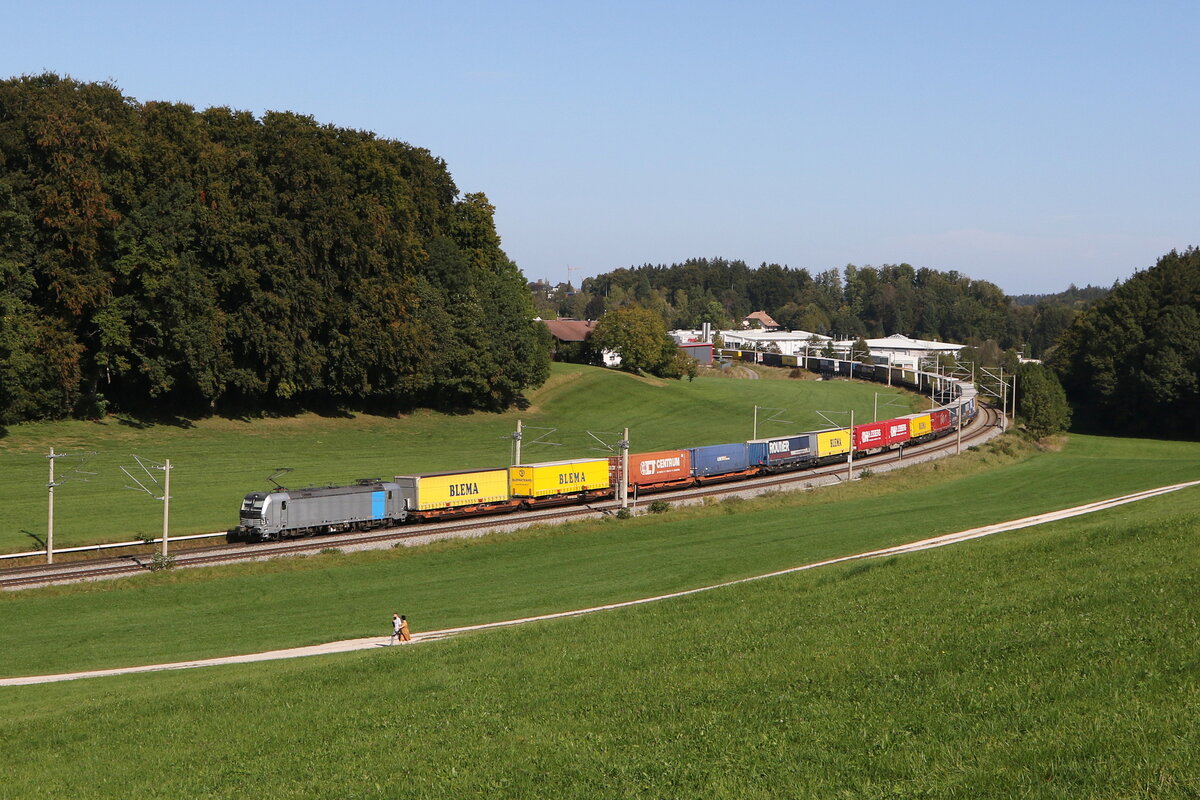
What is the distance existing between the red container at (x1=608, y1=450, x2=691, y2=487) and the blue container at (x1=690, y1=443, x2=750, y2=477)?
3.03 feet

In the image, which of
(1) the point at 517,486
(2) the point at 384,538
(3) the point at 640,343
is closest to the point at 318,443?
(1) the point at 517,486

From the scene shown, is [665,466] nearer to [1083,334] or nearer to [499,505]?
[499,505]

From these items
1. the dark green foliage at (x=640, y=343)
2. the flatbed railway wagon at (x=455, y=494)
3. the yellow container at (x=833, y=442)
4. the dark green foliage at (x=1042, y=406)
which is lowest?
the flatbed railway wagon at (x=455, y=494)

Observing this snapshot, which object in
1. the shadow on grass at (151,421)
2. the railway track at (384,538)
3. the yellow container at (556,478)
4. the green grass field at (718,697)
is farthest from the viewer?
the shadow on grass at (151,421)

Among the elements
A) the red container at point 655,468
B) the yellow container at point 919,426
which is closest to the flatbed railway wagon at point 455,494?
the red container at point 655,468

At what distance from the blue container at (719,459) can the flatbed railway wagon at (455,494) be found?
1607 cm

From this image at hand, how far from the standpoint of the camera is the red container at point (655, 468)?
66438 millimetres

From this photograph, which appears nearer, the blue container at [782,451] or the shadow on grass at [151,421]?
the shadow on grass at [151,421]

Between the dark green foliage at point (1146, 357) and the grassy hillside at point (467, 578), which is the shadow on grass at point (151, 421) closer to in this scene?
the grassy hillside at point (467, 578)

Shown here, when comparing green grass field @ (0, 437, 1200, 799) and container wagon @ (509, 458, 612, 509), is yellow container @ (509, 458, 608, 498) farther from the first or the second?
green grass field @ (0, 437, 1200, 799)

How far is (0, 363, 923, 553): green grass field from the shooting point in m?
54.4

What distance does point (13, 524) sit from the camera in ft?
164

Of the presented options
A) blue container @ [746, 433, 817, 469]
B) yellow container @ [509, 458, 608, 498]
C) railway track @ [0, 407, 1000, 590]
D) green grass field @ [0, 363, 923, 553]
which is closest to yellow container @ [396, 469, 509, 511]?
yellow container @ [509, 458, 608, 498]

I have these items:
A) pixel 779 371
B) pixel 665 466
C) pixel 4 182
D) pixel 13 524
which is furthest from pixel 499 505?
pixel 779 371
